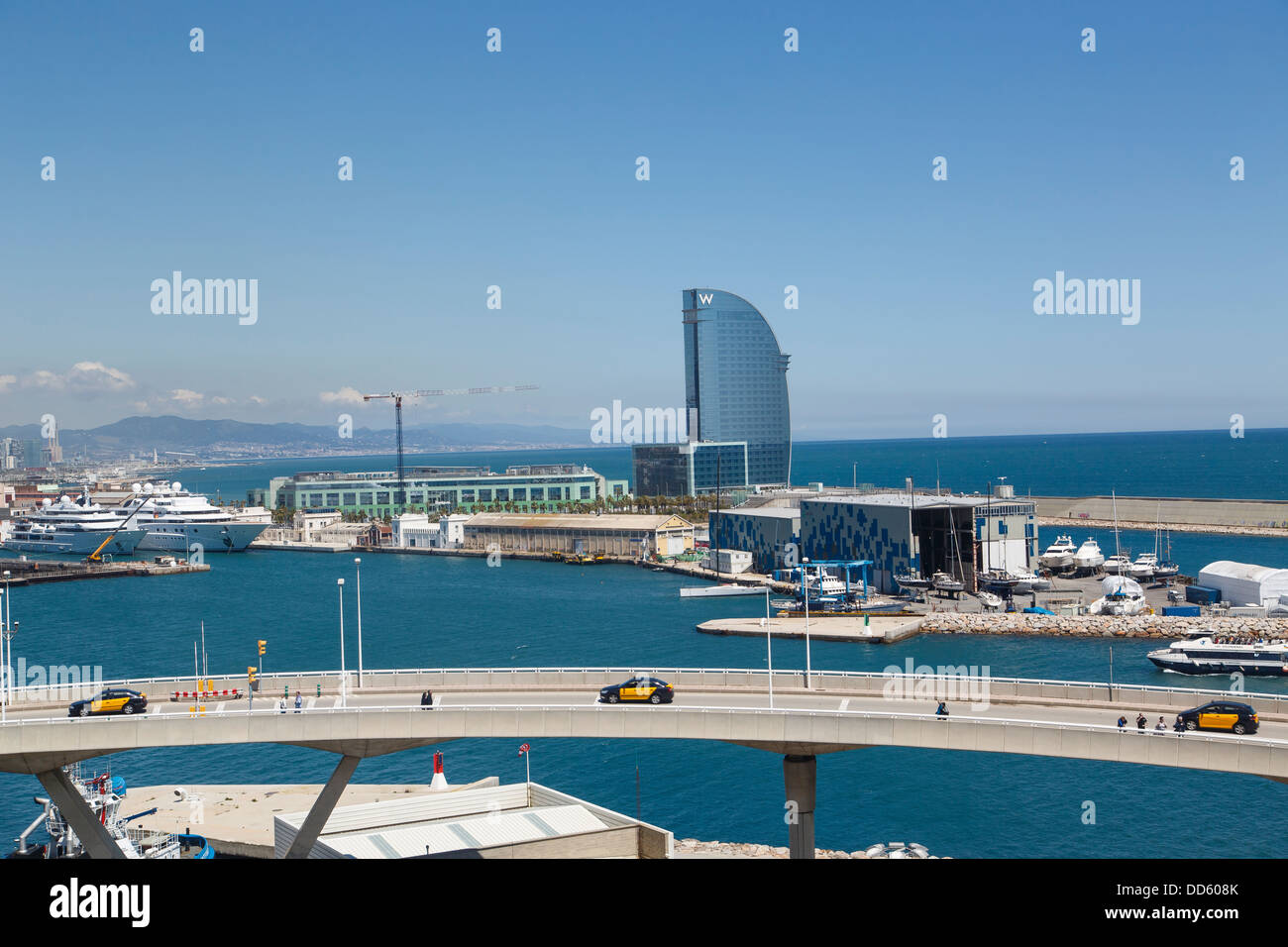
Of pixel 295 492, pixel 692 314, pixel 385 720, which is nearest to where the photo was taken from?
pixel 385 720

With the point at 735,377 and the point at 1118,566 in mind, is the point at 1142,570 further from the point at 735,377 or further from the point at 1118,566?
the point at 735,377

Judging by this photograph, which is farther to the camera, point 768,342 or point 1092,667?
point 768,342

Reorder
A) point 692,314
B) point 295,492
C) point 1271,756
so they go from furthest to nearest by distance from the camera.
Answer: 1. point 692,314
2. point 295,492
3. point 1271,756

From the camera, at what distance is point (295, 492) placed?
Result: 4476 inches

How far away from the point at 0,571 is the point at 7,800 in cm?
5906

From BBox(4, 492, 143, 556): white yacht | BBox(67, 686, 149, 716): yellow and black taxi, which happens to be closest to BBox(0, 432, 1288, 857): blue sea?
BBox(67, 686, 149, 716): yellow and black taxi

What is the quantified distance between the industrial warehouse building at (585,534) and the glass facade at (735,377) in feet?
172

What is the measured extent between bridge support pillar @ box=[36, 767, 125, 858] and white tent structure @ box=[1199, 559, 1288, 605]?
45772 mm

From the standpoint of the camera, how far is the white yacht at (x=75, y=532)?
90.4 meters

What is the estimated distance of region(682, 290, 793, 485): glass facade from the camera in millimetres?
137125
